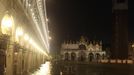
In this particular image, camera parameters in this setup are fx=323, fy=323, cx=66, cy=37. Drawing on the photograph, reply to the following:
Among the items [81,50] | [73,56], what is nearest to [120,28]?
[81,50]

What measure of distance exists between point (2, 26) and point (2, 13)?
1.02 m

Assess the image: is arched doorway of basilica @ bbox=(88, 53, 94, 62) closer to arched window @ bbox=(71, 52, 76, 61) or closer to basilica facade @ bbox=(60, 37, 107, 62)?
basilica facade @ bbox=(60, 37, 107, 62)

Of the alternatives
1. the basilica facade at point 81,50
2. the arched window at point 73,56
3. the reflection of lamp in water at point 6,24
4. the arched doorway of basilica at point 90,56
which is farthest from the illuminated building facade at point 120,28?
the reflection of lamp in water at point 6,24

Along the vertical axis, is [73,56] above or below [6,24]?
below

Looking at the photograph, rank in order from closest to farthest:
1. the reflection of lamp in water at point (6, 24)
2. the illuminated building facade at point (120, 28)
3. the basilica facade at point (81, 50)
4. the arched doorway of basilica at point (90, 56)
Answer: the reflection of lamp in water at point (6, 24)
the illuminated building facade at point (120, 28)
the arched doorway of basilica at point (90, 56)
the basilica facade at point (81, 50)

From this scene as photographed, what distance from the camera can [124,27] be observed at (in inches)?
5768

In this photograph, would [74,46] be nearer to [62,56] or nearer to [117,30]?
[62,56]

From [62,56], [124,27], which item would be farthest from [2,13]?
[62,56]

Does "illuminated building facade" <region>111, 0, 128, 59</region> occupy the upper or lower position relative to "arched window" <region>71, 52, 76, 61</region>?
upper

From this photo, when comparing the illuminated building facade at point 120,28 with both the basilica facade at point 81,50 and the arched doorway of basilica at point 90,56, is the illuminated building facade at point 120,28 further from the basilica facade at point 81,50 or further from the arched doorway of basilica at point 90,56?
the basilica facade at point 81,50

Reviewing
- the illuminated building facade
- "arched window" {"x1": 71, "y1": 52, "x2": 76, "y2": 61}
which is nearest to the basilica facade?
"arched window" {"x1": 71, "y1": 52, "x2": 76, "y2": 61}

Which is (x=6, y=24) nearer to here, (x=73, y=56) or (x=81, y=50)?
(x=73, y=56)

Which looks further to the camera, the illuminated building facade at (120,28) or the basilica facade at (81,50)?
the basilica facade at (81,50)

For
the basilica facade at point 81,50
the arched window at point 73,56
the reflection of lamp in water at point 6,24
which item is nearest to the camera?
the reflection of lamp in water at point 6,24
